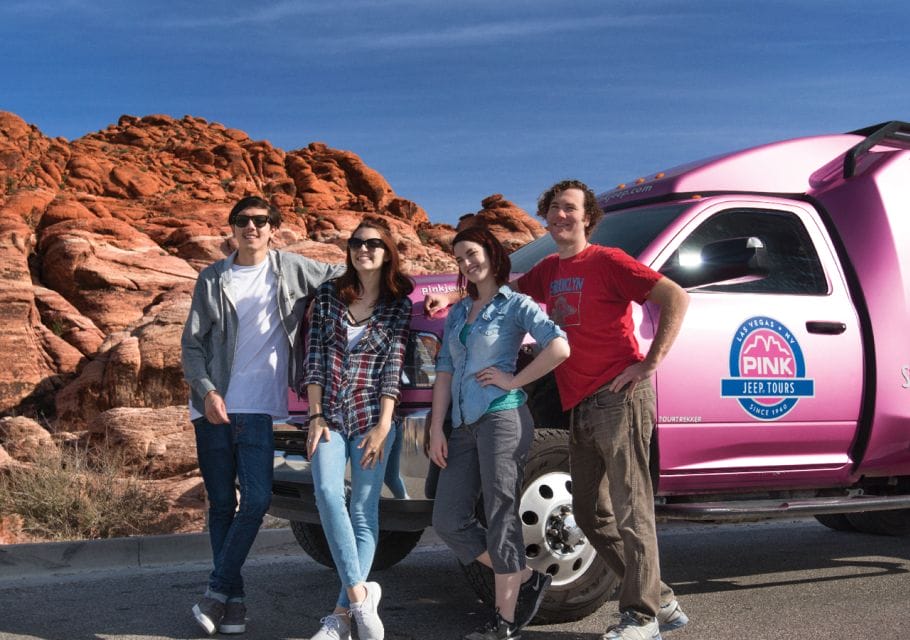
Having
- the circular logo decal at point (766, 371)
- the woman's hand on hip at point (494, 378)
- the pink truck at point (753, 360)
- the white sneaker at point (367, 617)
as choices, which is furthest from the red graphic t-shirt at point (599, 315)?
the white sneaker at point (367, 617)

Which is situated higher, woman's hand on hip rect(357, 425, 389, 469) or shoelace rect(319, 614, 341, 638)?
woman's hand on hip rect(357, 425, 389, 469)

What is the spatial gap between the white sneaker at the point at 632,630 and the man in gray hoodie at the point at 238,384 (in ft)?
5.47

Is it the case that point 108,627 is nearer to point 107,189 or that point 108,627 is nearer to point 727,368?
point 727,368

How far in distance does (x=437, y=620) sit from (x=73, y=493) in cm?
449

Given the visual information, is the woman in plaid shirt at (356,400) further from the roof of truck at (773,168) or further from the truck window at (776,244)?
the roof of truck at (773,168)

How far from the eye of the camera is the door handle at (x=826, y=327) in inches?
216

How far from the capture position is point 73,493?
8.53m

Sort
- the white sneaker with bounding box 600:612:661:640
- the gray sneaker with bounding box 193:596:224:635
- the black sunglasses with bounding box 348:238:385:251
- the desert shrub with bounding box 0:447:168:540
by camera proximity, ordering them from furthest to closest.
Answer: the desert shrub with bounding box 0:447:168:540
the gray sneaker with bounding box 193:596:224:635
the black sunglasses with bounding box 348:238:385:251
the white sneaker with bounding box 600:612:661:640

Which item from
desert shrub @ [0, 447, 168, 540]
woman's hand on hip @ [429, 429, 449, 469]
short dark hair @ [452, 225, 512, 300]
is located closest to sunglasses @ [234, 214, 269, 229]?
short dark hair @ [452, 225, 512, 300]

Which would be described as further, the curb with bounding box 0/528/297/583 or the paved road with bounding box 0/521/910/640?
the curb with bounding box 0/528/297/583

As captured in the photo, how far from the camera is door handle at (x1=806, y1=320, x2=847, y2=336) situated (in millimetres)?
5492

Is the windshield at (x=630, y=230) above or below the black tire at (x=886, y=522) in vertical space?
above

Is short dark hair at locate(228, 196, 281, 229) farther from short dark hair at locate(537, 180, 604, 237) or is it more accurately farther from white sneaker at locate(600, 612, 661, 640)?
white sneaker at locate(600, 612, 661, 640)

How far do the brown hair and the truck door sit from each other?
1306 millimetres
